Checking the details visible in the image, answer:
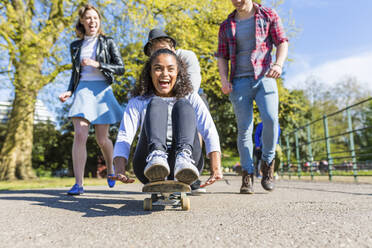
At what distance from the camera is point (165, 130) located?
2174 mm

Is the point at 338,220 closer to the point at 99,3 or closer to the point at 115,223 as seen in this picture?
the point at 115,223

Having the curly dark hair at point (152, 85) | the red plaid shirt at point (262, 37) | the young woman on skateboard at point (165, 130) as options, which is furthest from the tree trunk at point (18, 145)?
the young woman on skateboard at point (165, 130)

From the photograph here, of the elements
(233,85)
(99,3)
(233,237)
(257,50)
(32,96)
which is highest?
→ (99,3)

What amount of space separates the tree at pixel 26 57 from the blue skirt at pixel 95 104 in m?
6.62

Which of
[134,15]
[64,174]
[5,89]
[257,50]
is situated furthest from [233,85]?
[64,174]

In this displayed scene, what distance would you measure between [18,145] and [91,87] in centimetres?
897

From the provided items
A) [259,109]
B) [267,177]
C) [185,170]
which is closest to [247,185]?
[267,177]

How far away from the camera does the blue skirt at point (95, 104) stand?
359 cm

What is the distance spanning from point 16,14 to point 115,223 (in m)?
10.2

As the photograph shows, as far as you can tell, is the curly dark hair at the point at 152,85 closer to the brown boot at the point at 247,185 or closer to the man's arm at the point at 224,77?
the man's arm at the point at 224,77

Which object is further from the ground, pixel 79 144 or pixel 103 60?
pixel 103 60

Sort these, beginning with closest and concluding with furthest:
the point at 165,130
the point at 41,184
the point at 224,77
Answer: the point at 165,130 < the point at 224,77 < the point at 41,184

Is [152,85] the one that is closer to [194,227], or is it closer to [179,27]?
[194,227]

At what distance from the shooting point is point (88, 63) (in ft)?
11.5
